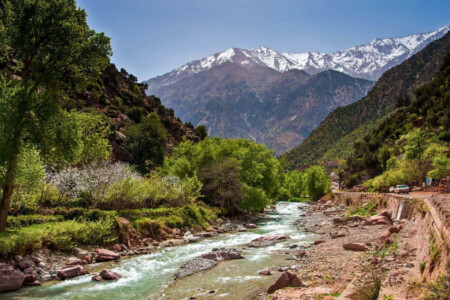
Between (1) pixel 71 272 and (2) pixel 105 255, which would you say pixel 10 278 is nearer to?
(1) pixel 71 272

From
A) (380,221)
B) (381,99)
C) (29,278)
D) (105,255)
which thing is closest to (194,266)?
(105,255)

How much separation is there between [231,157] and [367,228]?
2650cm

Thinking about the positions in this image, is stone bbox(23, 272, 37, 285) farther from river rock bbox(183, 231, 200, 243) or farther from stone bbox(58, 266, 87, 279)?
river rock bbox(183, 231, 200, 243)

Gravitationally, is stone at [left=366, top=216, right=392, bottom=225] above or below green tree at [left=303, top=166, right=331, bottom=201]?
above

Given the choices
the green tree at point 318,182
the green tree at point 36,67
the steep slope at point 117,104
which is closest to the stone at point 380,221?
the green tree at point 36,67

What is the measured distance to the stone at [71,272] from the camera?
17.6m

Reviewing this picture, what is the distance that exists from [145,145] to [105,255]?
1639 inches

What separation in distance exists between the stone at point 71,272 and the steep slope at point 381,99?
15598cm

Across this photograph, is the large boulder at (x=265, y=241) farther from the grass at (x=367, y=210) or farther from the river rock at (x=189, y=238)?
the grass at (x=367, y=210)

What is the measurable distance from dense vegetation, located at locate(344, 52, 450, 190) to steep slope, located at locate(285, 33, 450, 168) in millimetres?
44171

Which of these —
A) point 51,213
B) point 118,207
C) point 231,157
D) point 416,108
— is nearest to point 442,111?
point 416,108

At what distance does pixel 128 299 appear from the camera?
47.9ft

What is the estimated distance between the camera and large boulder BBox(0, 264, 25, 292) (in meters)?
15.2

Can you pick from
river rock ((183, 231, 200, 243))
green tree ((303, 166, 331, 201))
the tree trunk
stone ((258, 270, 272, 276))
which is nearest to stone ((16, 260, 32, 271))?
the tree trunk
